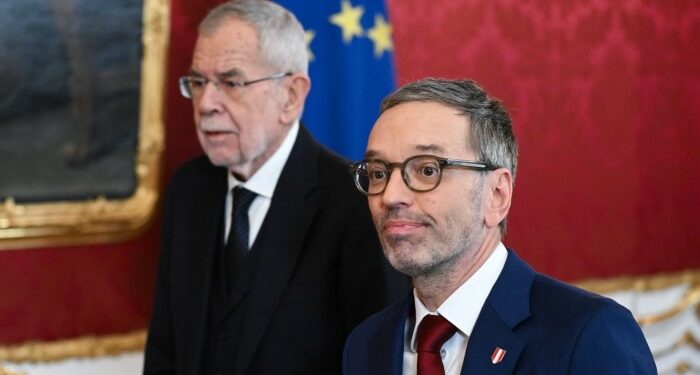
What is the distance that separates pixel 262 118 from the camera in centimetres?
301

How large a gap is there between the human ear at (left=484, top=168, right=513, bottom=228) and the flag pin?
10.1 inches

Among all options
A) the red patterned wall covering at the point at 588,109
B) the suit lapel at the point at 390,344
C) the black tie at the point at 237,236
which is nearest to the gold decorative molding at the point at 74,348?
the black tie at the point at 237,236

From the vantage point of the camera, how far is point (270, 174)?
3021 mm

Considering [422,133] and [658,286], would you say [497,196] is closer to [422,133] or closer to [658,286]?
[422,133]

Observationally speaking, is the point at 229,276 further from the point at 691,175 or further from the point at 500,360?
the point at 691,175

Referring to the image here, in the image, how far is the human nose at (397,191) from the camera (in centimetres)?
192

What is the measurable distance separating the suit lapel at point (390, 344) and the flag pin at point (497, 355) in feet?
0.82

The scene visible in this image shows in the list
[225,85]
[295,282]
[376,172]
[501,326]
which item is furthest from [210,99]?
[501,326]

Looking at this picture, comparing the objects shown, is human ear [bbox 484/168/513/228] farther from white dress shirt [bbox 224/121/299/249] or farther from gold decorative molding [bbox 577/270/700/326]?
gold decorative molding [bbox 577/270/700/326]

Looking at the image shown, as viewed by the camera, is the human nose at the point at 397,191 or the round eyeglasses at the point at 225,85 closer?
the human nose at the point at 397,191

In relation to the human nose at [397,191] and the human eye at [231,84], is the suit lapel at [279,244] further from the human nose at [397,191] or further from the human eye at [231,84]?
the human nose at [397,191]

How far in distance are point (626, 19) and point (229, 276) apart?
10.3 feet

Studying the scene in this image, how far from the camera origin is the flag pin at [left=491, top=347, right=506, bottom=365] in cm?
188

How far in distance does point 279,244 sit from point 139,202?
1.26 metres
